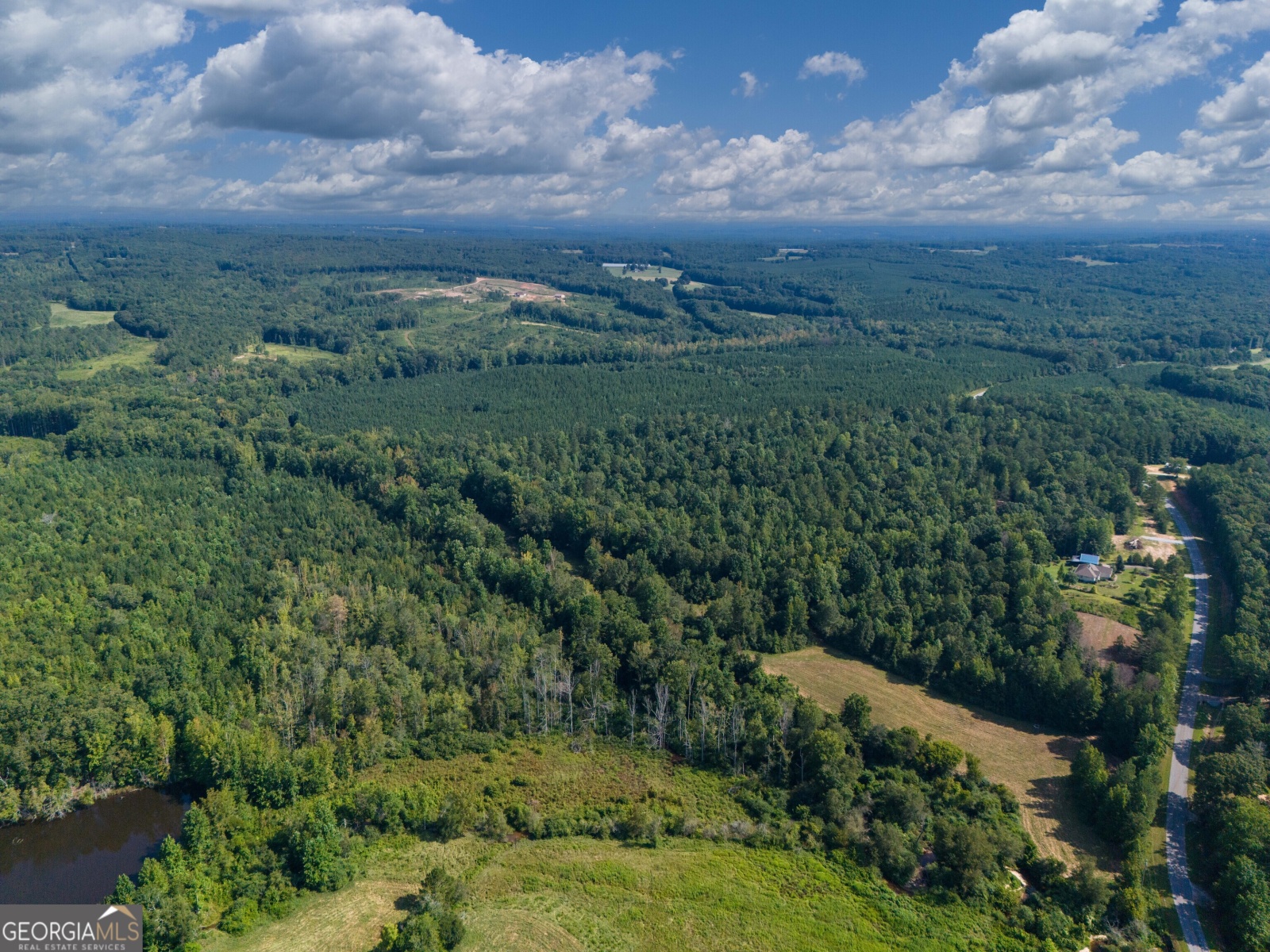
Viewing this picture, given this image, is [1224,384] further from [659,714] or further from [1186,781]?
[659,714]

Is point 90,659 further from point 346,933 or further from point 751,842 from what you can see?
point 751,842

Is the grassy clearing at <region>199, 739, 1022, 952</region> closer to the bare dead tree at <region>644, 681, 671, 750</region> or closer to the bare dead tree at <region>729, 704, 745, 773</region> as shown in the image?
the bare dead tree at <region>729, 704, 745, 773</region>

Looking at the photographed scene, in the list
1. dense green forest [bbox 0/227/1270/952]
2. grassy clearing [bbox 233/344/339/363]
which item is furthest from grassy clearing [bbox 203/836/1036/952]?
grassy clearing [bbox 233/344/339/363]

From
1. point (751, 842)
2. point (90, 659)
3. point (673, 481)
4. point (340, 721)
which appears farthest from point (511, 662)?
point (673, 481)

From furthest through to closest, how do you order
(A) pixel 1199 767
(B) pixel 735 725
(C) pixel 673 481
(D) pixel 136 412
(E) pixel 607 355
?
(E) pixel 607 355, (D) pixel 136 412, (C) pixel 673 481, (B) pixel 735 725, (A) pixel 1199 767

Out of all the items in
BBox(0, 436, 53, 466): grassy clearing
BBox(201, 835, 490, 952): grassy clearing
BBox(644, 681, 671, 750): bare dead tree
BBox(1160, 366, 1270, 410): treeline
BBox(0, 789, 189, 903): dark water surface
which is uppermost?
BBox(1160, 366, 1270, 410): treeline

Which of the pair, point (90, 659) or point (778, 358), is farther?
point (778, 358)
